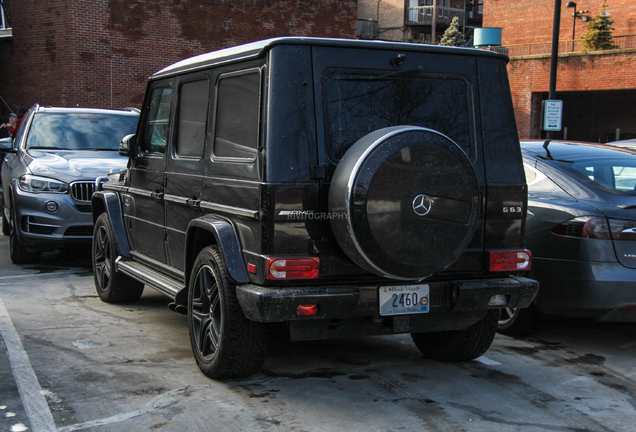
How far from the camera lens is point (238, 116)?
14.5 feet

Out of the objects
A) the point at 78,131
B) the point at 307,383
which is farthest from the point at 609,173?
the point at 78,131

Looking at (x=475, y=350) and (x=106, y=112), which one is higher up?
(x=106, y=112)

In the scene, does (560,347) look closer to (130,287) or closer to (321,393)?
(321,393)

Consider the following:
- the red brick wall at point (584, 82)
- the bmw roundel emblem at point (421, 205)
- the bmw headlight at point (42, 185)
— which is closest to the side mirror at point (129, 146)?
the bmw headlight at point (42, 185)

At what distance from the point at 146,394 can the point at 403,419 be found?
156 centimetres

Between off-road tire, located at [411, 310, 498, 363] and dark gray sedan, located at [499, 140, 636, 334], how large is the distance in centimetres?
85

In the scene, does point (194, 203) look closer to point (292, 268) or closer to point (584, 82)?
point (292, 268)

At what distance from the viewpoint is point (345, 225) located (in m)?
3.82

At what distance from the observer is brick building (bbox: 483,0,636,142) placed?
102 feet

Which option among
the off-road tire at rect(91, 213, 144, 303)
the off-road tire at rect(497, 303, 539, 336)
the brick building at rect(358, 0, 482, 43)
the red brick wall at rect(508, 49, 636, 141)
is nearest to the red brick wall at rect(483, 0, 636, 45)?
the red brick wall at rect(508, 49, 636, 141)

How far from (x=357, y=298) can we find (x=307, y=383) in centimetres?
84

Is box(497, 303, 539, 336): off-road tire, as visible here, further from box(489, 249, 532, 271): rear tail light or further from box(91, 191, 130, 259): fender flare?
box(91, 191, 130, 259): fender flare

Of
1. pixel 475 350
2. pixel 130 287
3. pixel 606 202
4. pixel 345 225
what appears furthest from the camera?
pixel 130 287

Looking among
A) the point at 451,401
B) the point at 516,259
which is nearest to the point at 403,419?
the point at 451,401
